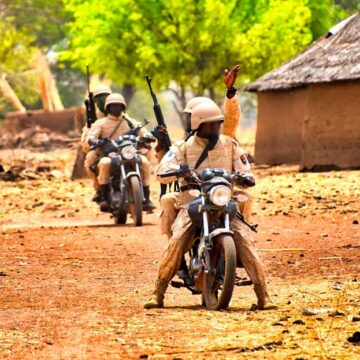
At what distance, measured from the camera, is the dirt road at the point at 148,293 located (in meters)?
8.03

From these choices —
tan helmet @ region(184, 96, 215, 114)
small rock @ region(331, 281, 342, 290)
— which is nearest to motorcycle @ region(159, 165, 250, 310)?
tan helmet @ region(184, 96, 215, 114)

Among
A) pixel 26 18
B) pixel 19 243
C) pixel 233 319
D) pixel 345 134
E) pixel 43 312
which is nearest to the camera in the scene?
pixel 233 319

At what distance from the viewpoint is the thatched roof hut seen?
29.6m

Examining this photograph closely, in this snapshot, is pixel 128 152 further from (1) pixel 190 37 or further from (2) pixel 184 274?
(1) pixel 190 37

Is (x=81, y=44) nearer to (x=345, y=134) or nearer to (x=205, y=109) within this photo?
(x=345, y=134)

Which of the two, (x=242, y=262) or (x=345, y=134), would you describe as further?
(x=345, y=134)

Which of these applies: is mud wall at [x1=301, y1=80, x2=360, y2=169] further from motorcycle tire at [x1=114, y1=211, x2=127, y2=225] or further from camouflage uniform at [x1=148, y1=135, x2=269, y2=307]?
camouflage uniform at [x1=148, y1=135, x2=269, y2=307]

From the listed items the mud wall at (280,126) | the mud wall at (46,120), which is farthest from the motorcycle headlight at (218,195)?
the mud wall at (46,120)

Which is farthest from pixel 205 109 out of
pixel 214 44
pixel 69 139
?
pixel 69 139

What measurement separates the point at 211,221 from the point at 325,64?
69.2 ft

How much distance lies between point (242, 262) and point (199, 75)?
32743mm

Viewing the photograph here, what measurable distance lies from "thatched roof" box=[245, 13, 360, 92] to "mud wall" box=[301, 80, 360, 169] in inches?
12.7

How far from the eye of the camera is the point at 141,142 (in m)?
18.8

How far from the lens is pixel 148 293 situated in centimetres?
1105
